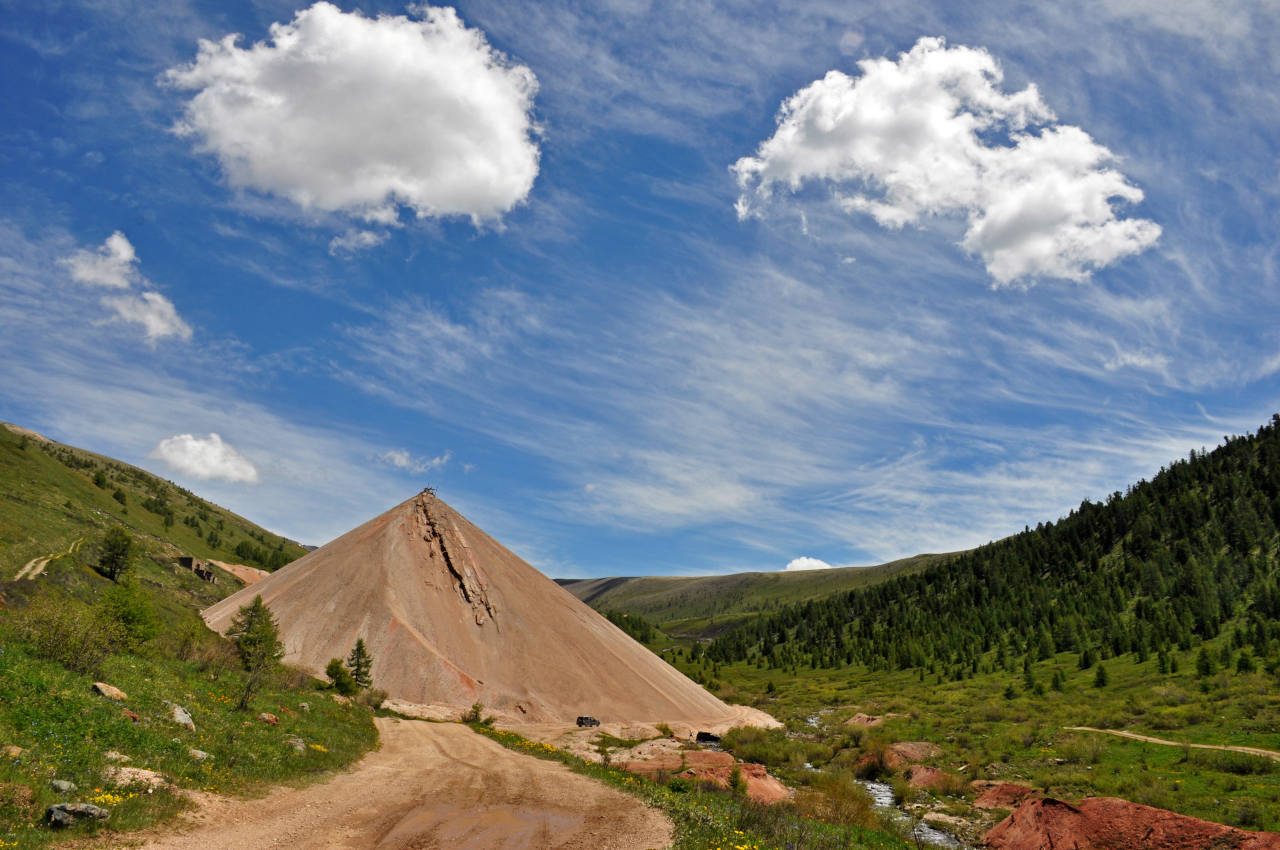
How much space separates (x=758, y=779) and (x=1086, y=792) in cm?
1897

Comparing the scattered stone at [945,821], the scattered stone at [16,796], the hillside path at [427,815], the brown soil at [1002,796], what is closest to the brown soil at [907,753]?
the brown soil at [1002,796]

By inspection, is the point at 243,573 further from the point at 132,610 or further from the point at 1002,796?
the point at 1002,796

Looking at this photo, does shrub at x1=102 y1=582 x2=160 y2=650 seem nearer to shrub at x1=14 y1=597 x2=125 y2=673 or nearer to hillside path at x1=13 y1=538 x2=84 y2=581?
shrub at x1=14 y1=597 x2=125 y2=673

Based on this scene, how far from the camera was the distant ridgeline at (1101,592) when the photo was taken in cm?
9069

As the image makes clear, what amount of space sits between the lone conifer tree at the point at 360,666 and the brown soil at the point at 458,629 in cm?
270

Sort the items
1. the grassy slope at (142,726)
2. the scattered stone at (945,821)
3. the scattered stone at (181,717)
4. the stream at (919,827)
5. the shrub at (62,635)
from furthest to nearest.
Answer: the scattered stone at (945,821)
the stream at (919,827)
the scattered stone at (181,717)
the shrub at (62,635)
the grassy slope at (142,726)

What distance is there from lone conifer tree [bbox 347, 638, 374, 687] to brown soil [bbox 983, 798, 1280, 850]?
42460mm

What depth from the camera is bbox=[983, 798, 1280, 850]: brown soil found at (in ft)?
71.8

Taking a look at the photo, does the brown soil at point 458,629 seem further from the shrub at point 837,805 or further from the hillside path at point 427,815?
the hillside path at point 427,815

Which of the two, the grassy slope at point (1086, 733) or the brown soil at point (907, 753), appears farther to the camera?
the brown soil at point (907, 753)

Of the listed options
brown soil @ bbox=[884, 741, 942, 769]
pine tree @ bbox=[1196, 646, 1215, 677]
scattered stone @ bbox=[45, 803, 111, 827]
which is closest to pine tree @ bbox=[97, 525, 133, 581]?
scattered stone @ bbox=[45, 803, 111, 827]

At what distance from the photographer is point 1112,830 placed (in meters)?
24.3

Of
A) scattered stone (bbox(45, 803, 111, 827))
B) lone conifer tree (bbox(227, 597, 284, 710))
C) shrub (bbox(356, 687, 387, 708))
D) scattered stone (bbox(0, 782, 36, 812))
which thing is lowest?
shrub (bbox(356, 687, 387, 708))

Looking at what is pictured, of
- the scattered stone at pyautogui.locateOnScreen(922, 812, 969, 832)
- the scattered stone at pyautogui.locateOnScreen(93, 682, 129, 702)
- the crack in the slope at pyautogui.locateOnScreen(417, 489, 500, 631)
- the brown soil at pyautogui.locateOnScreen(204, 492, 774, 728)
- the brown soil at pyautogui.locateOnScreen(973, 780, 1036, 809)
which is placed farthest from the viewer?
the crack in the slope at pyautogui.locateOnScreen(417, 489, 500, 631)
